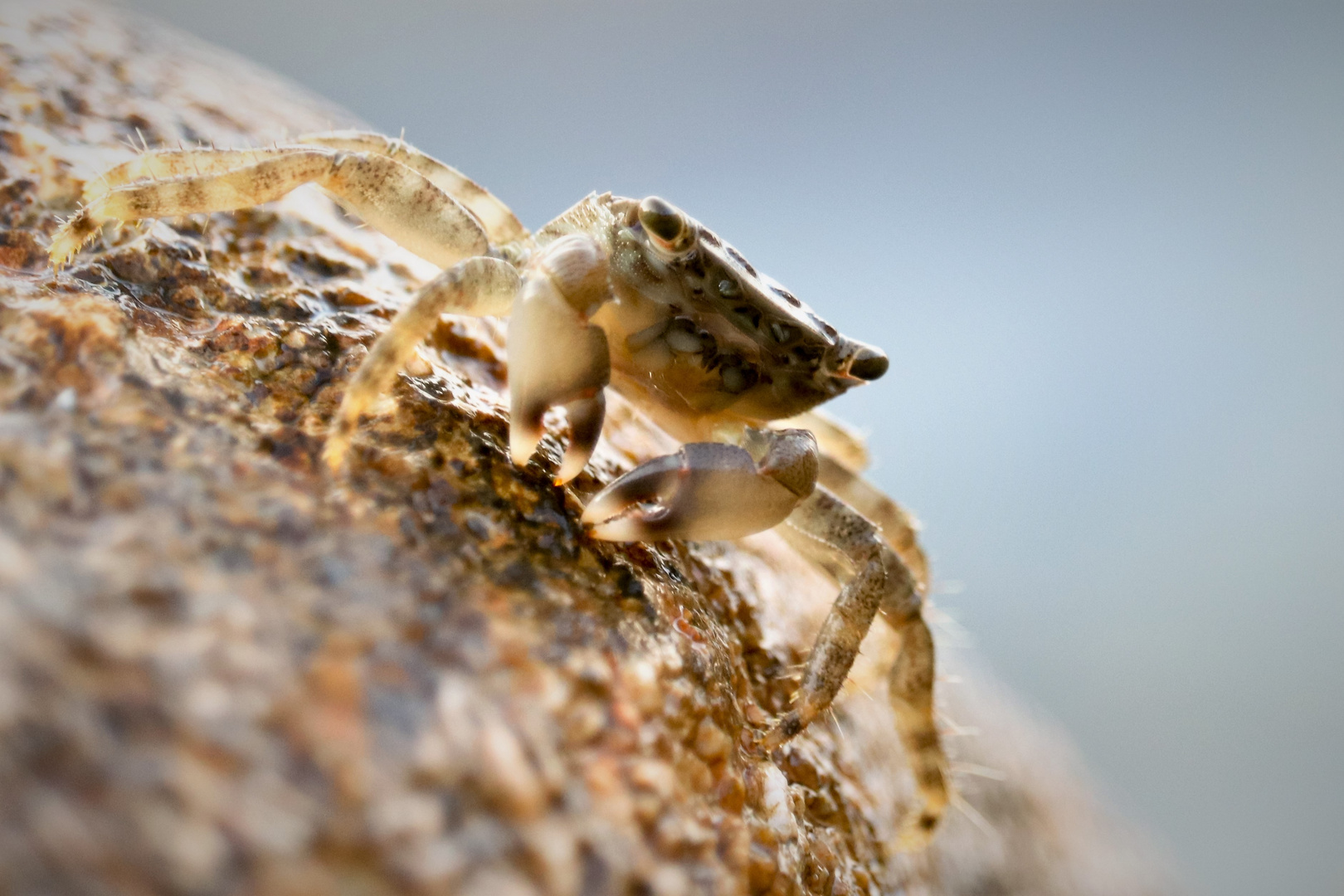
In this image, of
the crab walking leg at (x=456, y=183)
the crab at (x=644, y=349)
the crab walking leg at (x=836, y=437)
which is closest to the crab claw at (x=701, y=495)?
the crab at (x=644, y=349)

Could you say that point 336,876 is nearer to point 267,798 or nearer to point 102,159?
point 267,798

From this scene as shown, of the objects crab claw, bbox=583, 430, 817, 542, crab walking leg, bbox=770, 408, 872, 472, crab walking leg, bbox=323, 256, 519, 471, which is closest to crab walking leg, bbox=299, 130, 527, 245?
crab walking leg, bbox=323, 256, 519, 471

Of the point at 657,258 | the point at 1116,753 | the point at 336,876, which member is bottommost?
the point at 1116,753

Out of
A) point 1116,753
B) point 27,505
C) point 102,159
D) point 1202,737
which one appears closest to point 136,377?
point 27,505

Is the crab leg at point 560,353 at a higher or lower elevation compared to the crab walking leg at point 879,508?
higher

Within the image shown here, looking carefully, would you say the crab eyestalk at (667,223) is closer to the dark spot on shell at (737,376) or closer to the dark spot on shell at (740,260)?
the dark spot on shell at (740,260)
